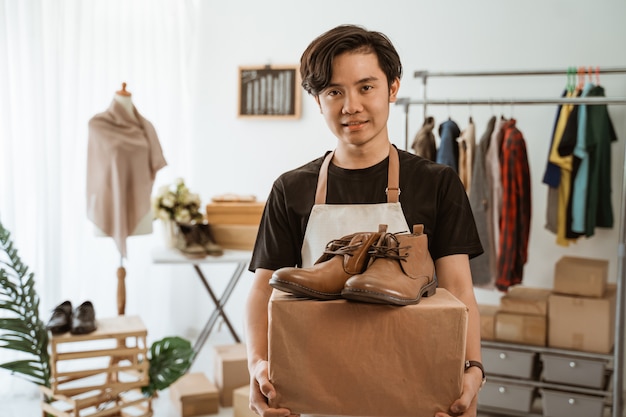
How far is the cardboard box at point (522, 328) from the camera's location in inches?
124

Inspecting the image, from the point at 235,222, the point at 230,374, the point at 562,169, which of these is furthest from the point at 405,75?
→ the point at 230,374

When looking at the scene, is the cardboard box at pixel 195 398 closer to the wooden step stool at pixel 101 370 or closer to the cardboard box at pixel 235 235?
the wooden step stool at pixel 101 370

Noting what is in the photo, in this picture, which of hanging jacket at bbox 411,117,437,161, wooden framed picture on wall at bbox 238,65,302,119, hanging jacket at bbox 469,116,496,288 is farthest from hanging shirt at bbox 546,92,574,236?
wooden framed picture on wall at bbox 238,65,302,119

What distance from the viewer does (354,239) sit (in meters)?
1.23

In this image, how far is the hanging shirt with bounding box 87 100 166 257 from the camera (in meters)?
3.29

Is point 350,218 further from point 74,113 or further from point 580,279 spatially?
point 74,113

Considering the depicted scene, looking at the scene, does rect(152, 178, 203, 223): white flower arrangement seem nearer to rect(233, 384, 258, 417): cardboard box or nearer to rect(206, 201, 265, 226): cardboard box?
rect(206, 201, 265, 226): cardboard box

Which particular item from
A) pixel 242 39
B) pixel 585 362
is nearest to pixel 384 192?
pixel 585 362

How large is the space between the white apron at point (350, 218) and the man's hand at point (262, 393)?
266mm

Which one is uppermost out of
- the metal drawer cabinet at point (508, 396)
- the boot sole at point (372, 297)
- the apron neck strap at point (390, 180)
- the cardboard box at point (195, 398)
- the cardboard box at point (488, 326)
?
the apron neck strap at point (390, 180)

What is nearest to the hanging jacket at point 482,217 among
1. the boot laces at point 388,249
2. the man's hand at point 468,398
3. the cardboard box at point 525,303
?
the cardboard box at point 525,303

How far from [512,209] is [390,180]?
184cm

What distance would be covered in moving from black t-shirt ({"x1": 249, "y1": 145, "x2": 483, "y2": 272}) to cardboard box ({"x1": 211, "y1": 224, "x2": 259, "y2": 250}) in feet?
7.24

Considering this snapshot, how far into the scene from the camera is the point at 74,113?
3.80m
